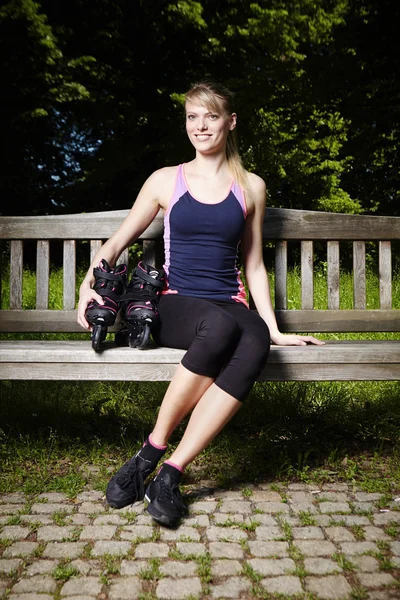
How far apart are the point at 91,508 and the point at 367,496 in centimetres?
127

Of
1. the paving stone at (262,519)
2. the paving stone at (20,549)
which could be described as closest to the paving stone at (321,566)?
the paving stone at (262,519)

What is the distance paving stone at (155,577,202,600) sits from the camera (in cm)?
202

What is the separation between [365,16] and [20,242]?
15.9 ft

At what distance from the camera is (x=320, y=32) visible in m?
12.0

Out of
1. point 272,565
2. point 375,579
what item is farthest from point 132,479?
point 375,579

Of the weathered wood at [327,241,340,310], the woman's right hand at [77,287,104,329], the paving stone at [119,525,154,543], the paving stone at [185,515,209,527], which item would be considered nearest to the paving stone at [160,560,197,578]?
the paving stone at [119,525,154,543]

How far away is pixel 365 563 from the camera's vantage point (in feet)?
7.34

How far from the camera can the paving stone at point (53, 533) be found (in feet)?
7.95

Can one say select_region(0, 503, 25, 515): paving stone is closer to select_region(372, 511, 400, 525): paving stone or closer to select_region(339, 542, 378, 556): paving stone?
select_region(339, 542, 378, 556): paving stone

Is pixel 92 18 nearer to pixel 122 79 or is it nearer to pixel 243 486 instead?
pixel 122 79

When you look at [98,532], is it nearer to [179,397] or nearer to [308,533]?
[179,397]

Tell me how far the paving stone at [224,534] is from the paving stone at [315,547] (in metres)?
0.22

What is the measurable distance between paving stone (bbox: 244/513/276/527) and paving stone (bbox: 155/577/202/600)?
1.74 feet

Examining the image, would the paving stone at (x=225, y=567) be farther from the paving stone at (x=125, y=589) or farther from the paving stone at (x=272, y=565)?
the paving stone at (x=125, y=589)
